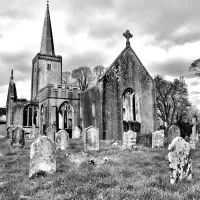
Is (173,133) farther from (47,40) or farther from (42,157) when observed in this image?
(47,40)

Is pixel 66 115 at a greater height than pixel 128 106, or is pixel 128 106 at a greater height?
pixel 128 106

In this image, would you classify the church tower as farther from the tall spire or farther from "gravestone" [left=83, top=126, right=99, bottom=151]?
"gravestone" [left=83, top=126, right=99, bottom=151]

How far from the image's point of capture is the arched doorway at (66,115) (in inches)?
1122

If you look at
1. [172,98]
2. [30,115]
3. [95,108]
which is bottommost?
[95,108]

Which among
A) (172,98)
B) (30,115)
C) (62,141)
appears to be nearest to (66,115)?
(30,115)

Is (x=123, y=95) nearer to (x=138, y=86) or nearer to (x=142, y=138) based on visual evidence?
(x=138, y=86)

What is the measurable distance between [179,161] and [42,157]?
3969mm

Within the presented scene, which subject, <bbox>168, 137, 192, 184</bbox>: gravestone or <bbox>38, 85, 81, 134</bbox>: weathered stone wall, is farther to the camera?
<bbox>38, 85, 81, 134</bbox>: weathered stone wall

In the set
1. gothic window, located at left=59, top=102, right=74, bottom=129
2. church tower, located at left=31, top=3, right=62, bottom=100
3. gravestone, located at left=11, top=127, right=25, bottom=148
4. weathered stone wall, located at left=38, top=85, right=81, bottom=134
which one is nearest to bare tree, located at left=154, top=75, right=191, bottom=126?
weathered stone wall, located at left=38, top=85, right=81, bottom=134

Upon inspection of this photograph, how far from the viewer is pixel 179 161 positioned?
5.98m

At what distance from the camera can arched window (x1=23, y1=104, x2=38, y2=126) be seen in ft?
102

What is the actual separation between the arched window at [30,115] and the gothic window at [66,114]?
447 cm

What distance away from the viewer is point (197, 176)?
6.37 metres

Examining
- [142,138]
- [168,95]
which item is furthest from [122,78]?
[168,95]
